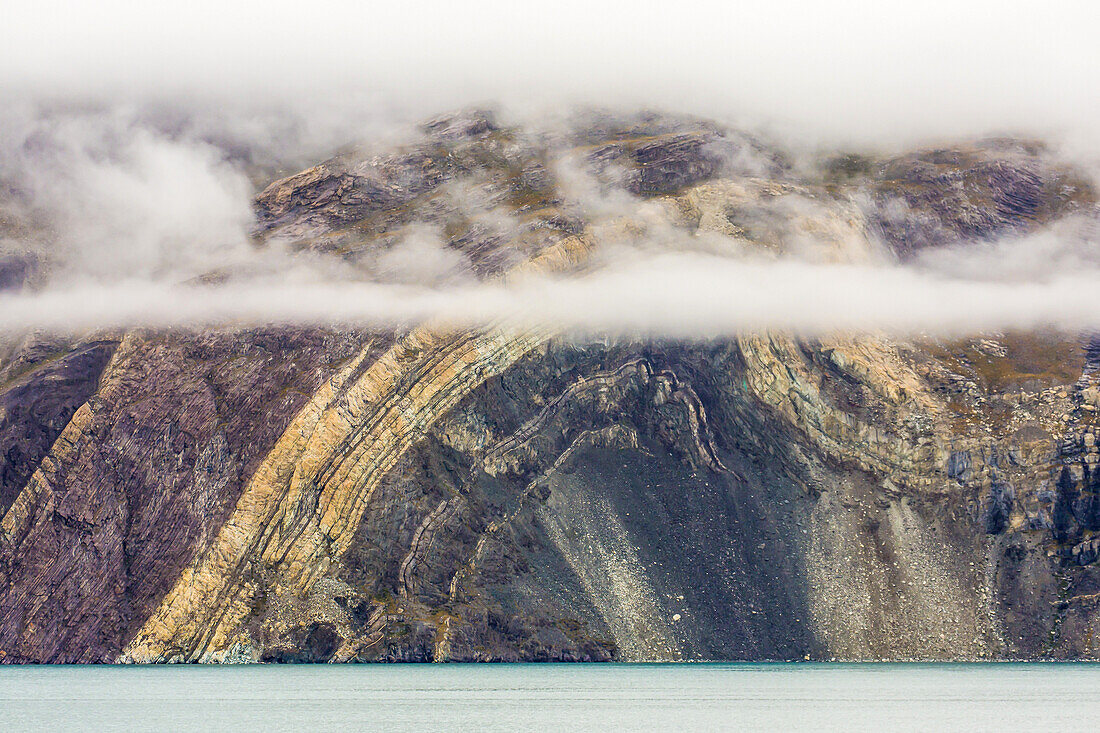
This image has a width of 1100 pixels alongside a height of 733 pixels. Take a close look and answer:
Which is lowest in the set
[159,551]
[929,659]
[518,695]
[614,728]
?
[929,659]

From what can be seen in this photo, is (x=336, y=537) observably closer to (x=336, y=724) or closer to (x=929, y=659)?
(x=336, y=724)

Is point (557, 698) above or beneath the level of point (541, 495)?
above

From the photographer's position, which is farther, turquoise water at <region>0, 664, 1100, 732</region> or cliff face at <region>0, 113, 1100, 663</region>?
cliff face at <region>0, 113, 1100, 663</region>

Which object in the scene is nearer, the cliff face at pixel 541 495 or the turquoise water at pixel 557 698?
the turquoise water at pixel 557 698

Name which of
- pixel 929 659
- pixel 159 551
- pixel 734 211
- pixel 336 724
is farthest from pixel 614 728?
pixel 734 211
